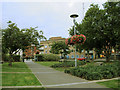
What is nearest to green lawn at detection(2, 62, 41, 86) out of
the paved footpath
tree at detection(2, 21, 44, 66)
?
the paved footpath

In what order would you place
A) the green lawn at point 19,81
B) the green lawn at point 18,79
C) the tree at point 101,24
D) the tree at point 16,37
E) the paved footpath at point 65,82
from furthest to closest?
the tree at point 101,24
the tree at point 16,37
the green lawn at point 18,79
the green lawn at point 19,81
the paved footpath at point 65,82

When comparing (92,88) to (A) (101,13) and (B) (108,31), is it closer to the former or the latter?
(B) (108,31)

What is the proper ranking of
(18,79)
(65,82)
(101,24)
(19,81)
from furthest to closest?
(101,24) < (18,79) < (19,81) < (65,82)

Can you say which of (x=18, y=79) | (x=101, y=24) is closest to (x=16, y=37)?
(x=18, y=79)

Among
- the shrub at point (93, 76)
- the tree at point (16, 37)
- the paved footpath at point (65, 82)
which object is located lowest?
the paved footpath at point (65, 82)

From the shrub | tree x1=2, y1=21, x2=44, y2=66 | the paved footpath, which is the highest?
tree x1=2, y1=21, x2=44, y2=66

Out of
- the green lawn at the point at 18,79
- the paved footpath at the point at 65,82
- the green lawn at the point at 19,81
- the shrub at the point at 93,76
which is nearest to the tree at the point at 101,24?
the shrub at the point at 93,76

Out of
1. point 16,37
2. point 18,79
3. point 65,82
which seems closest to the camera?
point 65,82

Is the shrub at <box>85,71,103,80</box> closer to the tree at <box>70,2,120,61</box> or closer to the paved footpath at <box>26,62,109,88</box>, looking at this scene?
the paved footpath at <box>26,62,109,88</box>

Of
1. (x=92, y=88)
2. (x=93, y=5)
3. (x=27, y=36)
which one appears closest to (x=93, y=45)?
(x=93, y=5)

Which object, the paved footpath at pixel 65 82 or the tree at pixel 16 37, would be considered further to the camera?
the tree at pixel 16 37

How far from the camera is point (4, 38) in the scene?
1680 cm

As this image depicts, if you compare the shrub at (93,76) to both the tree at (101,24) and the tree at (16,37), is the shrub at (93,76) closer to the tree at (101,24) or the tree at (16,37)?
the tree at (16,37)

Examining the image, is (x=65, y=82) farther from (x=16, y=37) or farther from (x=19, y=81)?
(x=16, y=37)
